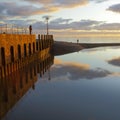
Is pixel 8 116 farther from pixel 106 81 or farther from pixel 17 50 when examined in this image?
pixel 17 50

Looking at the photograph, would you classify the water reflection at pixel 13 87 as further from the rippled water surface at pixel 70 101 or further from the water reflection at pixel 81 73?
the water reflection at pixel 81 73

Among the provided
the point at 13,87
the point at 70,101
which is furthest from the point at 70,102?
the point at 13,87

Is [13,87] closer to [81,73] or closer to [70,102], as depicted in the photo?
[70,102]

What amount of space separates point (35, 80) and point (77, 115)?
13.0 m

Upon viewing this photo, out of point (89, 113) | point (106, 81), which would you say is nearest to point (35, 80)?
point (106, 81)

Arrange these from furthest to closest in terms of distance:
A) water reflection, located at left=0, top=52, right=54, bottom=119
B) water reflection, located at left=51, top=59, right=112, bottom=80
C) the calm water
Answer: water reflection, located at left=51, top=59, right=112, bottom=80, water reflection, located at left=0, top=52, right=54, bottom=119, the calm water

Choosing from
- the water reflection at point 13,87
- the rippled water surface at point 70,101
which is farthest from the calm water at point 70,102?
the water reflection at point 13,87

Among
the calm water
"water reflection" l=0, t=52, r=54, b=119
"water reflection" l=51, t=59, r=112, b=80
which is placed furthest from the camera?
"water reflection" l=51, t=59, r=112, b=80

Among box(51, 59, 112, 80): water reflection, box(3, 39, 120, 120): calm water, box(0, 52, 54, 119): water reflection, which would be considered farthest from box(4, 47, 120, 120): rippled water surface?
box(51, 59, 112, 80): water reflection

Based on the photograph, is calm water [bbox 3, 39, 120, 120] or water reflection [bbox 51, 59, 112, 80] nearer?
calm water [bbox 3, 39, 120, 120]

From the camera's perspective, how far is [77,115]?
16.7 metres

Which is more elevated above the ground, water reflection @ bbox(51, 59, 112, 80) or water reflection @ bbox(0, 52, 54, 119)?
water reflection @ bbox(0, 52, 54, 119)

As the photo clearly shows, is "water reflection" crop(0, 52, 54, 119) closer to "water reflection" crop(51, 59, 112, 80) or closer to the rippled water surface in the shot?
the rippled water surface

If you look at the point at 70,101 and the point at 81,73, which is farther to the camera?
the point at 81,73
